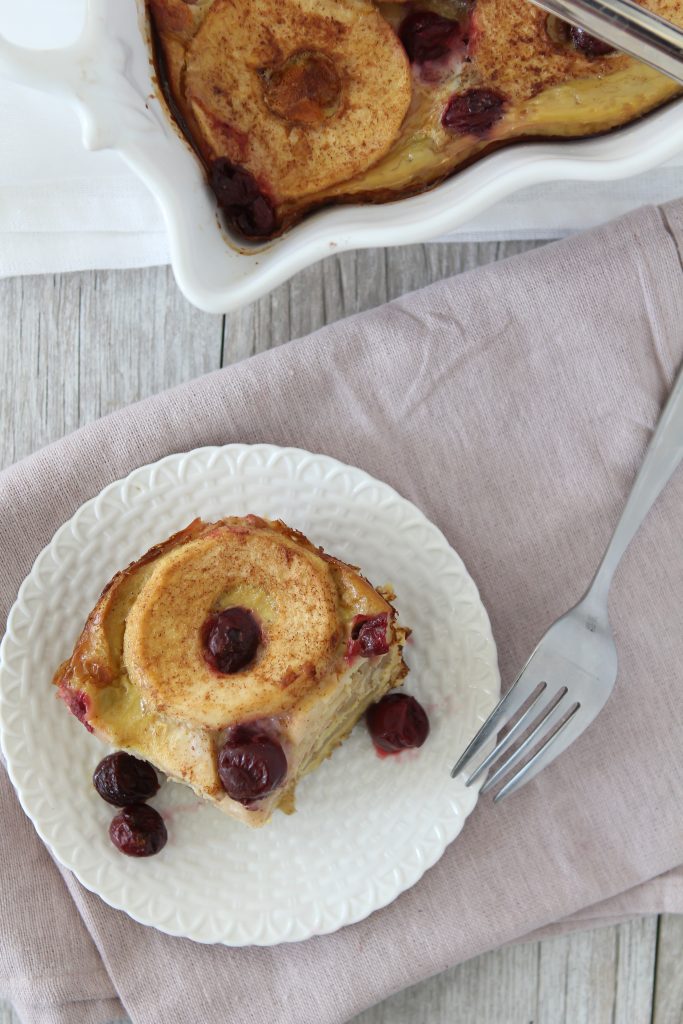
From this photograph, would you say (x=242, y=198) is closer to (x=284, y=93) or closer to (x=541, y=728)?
(x=284, y=93)

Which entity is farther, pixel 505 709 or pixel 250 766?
pixel 505 709

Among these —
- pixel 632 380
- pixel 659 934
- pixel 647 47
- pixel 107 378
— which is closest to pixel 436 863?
pixel 659 934

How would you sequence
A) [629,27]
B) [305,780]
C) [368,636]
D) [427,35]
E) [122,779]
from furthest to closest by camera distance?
1. [305,780]
2. [122,779]
3. [368,636]
4. [427,35]
5. [629,27]

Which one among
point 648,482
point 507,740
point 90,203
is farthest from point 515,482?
point 90,203

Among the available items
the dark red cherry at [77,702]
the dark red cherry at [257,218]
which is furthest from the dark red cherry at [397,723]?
the dark red cherry at [257,218]

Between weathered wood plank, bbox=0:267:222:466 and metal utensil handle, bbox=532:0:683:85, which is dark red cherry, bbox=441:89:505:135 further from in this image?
weathered wood plank, bbox=0:267:222:466

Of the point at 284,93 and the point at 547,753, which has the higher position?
the point at 284,93

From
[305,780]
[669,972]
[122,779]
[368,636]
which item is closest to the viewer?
[368,636]

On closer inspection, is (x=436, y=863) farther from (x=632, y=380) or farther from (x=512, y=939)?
(x=632, y=380)

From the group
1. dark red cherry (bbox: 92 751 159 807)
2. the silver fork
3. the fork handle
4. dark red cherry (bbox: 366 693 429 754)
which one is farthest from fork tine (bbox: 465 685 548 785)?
dark red cherry (bbox: 92 751 159 807)
